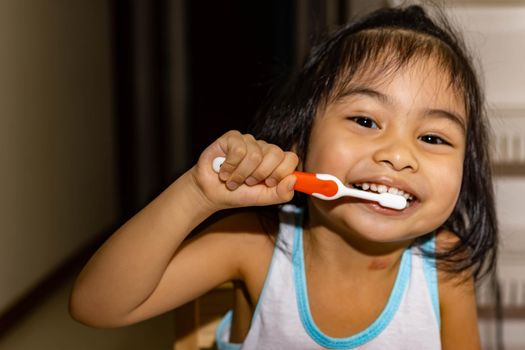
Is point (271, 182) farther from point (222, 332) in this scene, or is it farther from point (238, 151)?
point (222, 332)

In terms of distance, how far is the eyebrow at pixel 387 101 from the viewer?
2.03 ft

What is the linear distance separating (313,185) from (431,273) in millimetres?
252

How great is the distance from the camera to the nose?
58 cm

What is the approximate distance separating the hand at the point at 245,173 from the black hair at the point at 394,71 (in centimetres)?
14

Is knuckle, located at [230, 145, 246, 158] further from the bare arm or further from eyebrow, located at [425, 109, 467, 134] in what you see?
eyebrow, located at [425, 109, 467, 134]

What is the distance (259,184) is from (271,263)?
0.18 meters

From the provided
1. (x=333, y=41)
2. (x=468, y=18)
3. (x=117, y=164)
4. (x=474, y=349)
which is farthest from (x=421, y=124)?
(x=117, y=164)

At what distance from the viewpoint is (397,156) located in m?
0.58

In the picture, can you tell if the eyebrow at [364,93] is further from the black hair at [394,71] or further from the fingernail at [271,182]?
the fingernail at [271,182]

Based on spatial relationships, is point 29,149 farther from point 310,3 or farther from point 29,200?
point 310,3

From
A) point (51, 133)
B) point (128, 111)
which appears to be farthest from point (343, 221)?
point (128, 111)

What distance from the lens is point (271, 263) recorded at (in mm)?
712

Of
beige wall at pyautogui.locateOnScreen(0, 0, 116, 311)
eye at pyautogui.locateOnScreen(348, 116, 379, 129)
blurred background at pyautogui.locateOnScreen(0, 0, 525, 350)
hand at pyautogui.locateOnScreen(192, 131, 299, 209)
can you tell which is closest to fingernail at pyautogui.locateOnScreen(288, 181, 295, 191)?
hand at pyautogui.locateOnScreen(192, 131, 299, 209)

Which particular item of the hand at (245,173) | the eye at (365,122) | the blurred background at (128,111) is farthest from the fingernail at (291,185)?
the blurred background at (128,111)
